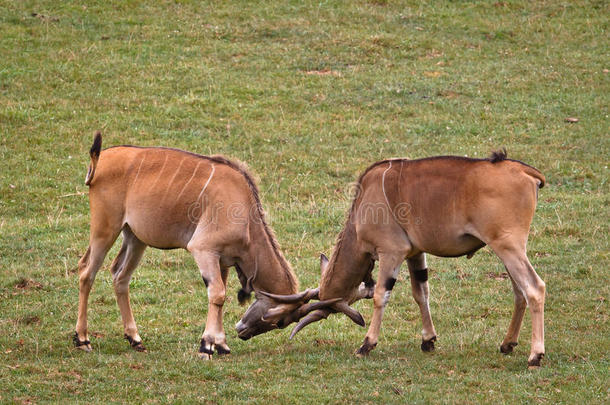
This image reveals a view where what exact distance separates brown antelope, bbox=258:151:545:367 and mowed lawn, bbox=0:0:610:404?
51cm

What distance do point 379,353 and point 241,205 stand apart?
235 centimetres

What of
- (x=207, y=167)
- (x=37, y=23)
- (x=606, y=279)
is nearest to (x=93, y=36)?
(x=37, y=23)

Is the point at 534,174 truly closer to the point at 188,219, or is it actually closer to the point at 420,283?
the point at 420,283

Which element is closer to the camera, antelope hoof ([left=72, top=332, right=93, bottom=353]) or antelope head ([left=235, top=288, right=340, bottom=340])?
antelope hoof ([left=72, top=332, right=93, bottom=353])

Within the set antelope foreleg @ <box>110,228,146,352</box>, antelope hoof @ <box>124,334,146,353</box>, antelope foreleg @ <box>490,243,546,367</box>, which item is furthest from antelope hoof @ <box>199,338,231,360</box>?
antelope foreleg @ <box>490,243,546,367</box>

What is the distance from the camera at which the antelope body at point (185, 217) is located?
32.9ft

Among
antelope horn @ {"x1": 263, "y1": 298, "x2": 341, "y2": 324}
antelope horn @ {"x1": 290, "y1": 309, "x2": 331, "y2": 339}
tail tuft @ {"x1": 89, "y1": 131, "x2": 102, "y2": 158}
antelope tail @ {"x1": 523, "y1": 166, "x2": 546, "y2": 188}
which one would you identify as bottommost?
antelope horn @ {"x1": 290, "y1": 309, "x2": 331, "y2": 339}

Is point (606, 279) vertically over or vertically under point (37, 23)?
under

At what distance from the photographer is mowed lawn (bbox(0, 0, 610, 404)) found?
8.95m

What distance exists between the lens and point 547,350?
973 centimetres

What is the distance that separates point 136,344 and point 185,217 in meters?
1.60

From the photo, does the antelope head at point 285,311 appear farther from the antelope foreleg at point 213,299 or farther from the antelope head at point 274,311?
the antelope foreleg at point 213,299

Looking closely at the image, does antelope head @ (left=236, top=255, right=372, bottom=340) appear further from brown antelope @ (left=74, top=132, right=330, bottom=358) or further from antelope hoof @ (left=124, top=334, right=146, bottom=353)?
antelope hoof @ (left=124, top=334, right=146, bottom=353)

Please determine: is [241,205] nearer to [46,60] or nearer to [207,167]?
[207,167]
